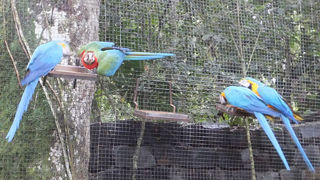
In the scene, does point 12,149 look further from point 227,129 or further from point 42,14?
point 227,129

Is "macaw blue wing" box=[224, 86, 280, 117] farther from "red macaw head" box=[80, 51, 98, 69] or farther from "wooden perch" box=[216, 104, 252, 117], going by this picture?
"red macaw head" box=[80, 51, 98, 69]

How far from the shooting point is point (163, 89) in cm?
255

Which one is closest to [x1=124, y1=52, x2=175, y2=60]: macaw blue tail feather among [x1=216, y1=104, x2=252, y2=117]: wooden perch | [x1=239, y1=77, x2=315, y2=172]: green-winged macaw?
[x1=216, y1=104, x2=252, y2=117]: wooden perch

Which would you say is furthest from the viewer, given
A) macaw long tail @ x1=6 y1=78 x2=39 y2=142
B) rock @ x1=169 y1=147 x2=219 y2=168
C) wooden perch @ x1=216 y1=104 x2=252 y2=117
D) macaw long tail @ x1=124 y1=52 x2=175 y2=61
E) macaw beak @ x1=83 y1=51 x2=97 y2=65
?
rock @ x1=169 y1=147 x2=219 y2=168

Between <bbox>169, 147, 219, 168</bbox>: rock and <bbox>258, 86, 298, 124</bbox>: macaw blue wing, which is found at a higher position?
<bbox>258, 86, 298, 124</bbox>: macaw blue wing

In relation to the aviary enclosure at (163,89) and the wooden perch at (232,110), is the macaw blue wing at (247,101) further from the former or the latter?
the aviary enclosure at (163,89)

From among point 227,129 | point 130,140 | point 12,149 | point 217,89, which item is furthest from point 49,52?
point 227,129

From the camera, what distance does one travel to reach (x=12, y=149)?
7.36 feet

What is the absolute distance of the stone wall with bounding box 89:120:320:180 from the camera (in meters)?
2.47

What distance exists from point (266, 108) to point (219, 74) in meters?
0.53

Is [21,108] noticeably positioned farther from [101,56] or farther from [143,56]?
[143,56]

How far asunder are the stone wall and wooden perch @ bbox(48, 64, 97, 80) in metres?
0.58

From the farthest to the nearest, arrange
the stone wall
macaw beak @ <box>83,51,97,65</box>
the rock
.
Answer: the rock
the stone wall
macaw beak @ <box>83,51,97,65</box>

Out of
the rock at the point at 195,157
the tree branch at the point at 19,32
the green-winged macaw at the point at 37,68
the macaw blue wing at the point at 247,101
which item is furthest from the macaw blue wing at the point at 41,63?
the rock at the point at 195,157
